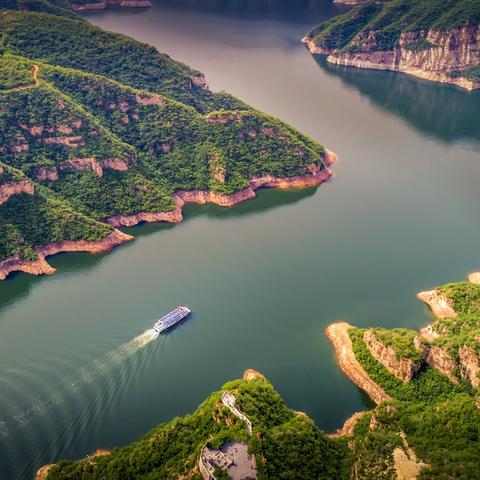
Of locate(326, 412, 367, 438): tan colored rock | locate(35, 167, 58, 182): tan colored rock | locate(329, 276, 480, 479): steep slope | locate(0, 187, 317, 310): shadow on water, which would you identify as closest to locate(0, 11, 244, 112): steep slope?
locate(0, 187, 317, 310): shadow on water

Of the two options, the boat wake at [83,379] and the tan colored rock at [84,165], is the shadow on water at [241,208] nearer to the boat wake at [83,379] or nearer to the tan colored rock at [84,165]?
the tan colored rock at [84,165]

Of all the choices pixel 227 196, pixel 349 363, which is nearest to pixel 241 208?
pixel 227 196

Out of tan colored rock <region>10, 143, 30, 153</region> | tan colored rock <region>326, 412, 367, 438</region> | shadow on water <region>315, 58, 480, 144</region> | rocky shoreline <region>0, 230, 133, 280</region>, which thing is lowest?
rocky shoreline <region>0, 230, 133, 280</region>

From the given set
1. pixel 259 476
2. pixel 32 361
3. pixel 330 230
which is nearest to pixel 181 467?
pixel 259 476

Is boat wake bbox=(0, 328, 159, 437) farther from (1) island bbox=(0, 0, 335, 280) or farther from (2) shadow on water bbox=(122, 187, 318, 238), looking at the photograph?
(2) shadow on water bbox=(122, 187, 318, 238)

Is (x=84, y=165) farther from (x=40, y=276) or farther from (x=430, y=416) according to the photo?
(x=430, y=416)
